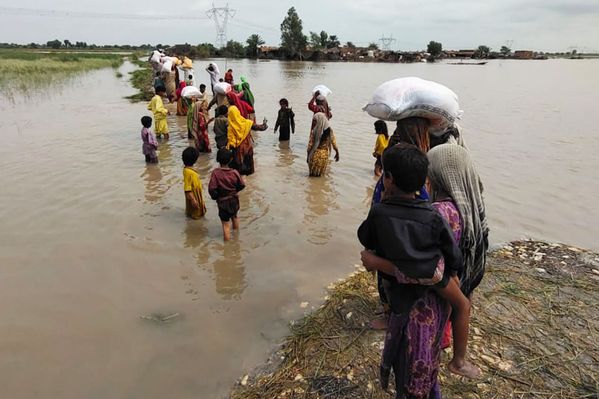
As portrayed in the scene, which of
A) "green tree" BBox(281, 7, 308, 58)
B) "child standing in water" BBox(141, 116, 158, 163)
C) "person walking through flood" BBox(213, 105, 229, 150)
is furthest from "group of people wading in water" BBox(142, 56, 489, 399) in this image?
"green tree" BBox(281, 7, 308, 58)

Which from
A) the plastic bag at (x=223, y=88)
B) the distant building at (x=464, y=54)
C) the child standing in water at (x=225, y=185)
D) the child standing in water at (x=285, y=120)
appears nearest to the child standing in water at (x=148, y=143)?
the plastic bag at (x=223, y=88)

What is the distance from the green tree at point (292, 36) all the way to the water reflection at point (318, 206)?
7416cm

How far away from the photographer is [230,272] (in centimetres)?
439

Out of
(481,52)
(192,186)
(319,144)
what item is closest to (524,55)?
(481,52)

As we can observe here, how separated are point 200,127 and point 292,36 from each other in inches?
2974

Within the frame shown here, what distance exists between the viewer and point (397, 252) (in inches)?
75.5

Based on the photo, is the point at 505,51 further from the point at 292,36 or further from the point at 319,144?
the point at 319,144

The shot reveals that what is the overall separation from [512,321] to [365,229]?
2.08m

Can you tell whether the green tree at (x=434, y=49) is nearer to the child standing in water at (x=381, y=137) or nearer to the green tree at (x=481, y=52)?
the green tree at (x=481, y=52)

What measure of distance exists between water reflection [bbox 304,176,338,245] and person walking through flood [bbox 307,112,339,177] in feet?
0.65

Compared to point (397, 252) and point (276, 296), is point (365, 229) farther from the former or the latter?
point (276, 296)

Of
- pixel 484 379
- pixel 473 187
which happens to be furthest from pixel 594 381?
pixel 473 187

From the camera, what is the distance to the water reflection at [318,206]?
5.30 m

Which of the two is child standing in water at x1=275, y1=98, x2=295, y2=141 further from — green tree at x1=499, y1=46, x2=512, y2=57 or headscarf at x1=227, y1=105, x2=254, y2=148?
green tree at x1=499, y1=46, x2=512, y2=57
